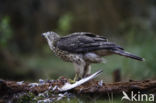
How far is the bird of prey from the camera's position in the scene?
633 cm

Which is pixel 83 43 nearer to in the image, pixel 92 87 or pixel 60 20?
pixel 92 87

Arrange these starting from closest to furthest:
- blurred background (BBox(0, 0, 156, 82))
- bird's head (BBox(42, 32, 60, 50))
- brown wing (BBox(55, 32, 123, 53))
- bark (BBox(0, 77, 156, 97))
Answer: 1. bark (BBox(0, 77, 156, 97))
2. brown wing (BBox(55, 32, 123, 53))
3. bird's head (BBox(42, 32, 60, 50))
4. blurred background (BBox(0, 0, 156, 82))

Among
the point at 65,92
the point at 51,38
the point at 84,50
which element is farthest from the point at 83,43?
the point at 65,92

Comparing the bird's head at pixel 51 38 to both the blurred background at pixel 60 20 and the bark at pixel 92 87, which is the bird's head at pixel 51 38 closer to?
the bark at pixel 92 87

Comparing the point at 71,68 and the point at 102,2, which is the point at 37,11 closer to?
the point at 102,2

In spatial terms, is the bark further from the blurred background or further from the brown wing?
the blurred background

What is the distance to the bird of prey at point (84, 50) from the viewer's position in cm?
633

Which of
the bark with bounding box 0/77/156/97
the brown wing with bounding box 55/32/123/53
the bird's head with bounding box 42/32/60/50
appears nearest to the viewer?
the bark with bounding box 0/77/156/97

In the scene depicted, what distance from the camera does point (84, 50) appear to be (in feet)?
21.2

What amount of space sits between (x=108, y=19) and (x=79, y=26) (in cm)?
142

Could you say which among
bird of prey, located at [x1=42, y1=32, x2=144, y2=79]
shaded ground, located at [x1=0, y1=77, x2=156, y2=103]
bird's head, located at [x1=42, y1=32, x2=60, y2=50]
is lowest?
shaded ground, located at [x1=0, y1=77, x2=156, y2=103]

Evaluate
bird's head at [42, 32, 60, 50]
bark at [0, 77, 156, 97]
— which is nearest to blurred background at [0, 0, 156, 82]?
bird's head at [42, 32, 60, 50]

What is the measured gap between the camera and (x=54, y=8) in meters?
17.9

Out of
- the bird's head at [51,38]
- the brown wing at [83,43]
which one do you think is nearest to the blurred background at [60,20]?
the bird's head at [51,38]
